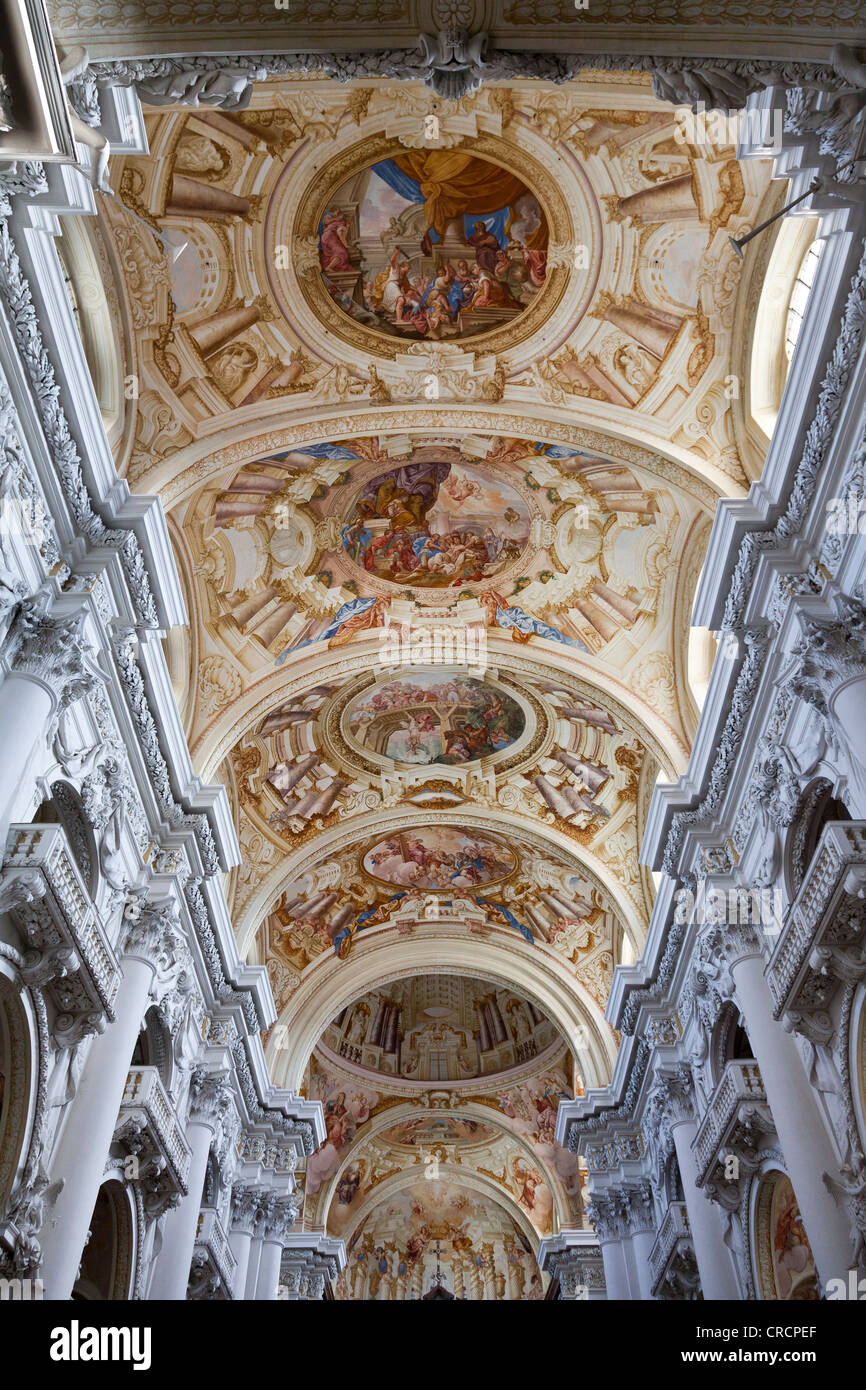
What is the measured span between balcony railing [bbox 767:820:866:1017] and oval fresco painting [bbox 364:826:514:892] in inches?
491

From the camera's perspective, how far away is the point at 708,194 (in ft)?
40.4

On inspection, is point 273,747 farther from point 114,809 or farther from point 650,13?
point 650,13

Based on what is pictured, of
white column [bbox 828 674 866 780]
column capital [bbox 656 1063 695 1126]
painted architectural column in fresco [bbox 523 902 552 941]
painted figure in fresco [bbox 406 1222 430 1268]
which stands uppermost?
painted architectural column in fresco [bbox 523 902 552 941]

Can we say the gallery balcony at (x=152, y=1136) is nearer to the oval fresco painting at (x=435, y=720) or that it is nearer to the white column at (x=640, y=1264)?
the oval fresco painting at (x=435, y=720)

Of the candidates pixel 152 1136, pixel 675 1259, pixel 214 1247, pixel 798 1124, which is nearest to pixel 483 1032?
pixel 675 1259

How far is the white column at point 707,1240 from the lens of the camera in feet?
44.7

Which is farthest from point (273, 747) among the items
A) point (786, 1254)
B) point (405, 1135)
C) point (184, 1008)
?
point (405, 1135)

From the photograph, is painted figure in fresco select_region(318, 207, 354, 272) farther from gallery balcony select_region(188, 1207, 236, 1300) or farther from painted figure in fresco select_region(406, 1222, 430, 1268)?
painted figure in fresco select_region(406, 1222, 430, 1268)

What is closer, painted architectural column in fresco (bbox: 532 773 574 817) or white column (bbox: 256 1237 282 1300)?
white column (bbox: 256 1237 282 1300)

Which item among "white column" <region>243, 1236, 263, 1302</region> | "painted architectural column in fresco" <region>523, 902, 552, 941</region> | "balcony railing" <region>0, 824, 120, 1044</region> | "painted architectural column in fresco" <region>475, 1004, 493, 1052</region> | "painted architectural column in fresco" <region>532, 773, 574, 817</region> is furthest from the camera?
"painted architectural column in fresco" <region>475, 1004, 493, 1052</region>

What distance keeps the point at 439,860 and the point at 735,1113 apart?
1170cm

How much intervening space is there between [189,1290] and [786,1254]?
9.28 m

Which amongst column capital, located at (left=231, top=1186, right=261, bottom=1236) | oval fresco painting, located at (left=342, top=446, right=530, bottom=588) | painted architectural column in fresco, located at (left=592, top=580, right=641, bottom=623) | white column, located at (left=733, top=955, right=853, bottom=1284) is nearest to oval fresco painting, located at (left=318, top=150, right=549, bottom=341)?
oval fresco painting, located at (left=342, top=446, right=530, bottom=588)

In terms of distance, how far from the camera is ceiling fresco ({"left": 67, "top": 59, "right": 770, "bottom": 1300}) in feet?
40.6
